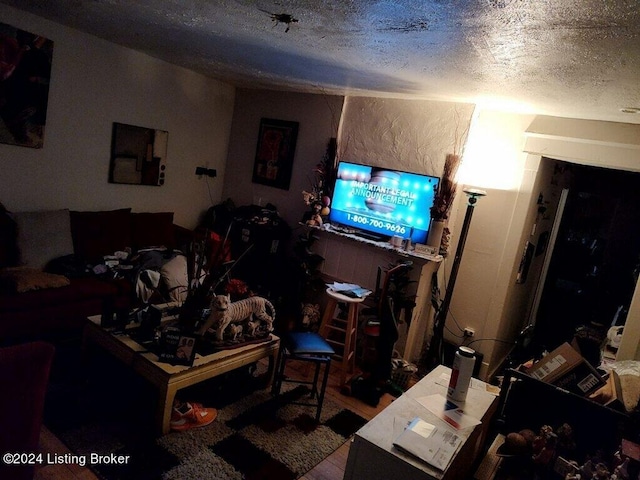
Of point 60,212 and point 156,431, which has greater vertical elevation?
point 60,212

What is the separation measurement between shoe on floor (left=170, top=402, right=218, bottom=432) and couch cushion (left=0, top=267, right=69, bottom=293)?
140 centimetres

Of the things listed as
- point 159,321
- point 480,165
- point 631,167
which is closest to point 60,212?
point 159,321

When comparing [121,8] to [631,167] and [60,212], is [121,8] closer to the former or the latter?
[60,212]

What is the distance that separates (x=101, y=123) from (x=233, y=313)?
2637 mm

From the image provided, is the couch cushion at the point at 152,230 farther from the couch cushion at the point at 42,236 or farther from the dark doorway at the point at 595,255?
the dark doorway at the point at 595,255

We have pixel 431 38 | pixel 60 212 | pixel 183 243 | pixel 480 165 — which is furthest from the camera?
pixel 183 243

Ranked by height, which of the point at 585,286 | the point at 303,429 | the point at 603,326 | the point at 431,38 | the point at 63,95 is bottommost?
the point at 303,429

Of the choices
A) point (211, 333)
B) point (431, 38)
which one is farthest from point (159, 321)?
point (431, 38)

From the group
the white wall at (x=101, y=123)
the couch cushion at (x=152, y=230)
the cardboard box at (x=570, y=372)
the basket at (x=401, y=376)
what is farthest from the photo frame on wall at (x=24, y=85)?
the cardboard box at (x=570, y=372)

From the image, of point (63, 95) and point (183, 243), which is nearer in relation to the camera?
point (63, 95)

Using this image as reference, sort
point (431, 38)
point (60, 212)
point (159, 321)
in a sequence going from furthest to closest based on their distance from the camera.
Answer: point (60, 212)
point (159, 321)
point (431, 38)

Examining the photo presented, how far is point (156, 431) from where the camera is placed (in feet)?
7.80

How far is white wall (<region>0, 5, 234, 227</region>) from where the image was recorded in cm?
363

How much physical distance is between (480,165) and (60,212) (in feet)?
12.2
